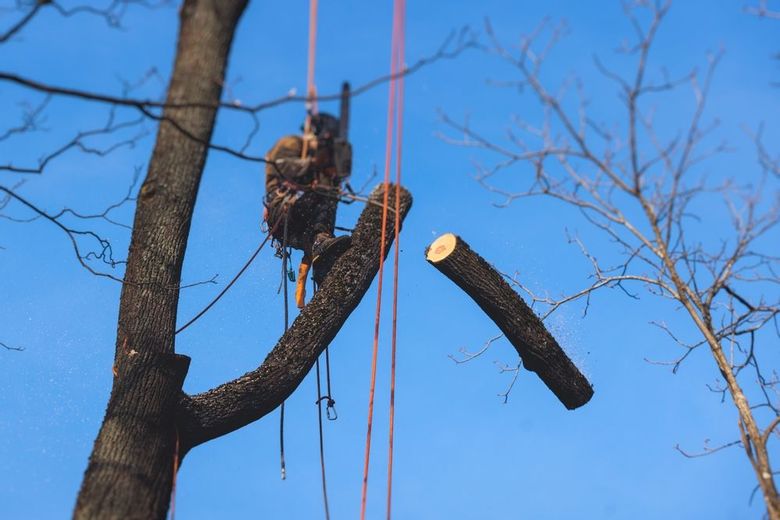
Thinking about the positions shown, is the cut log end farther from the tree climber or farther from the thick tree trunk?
the thick tree trunk

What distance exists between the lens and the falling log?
20.5 ft

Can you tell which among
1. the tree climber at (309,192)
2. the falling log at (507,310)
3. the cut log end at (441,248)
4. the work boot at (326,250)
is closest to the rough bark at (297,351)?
the work boot at (326,250)

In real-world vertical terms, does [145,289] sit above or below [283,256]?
below

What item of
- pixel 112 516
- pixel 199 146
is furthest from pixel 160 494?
pixel 199 146

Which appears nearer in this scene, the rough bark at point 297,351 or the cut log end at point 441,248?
the rough bark at point 297,351

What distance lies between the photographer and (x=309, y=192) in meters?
5.53

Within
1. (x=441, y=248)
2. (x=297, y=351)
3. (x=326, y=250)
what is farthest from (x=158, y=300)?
(x=441, y=248)

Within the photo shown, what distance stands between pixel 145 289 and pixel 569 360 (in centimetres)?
272

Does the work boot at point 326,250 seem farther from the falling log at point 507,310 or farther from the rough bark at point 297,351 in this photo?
the falling log at point 507,310

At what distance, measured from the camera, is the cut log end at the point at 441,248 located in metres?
6.24

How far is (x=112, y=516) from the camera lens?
4652mm

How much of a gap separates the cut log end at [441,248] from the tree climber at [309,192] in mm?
524

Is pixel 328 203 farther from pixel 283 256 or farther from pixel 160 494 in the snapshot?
pixel 160 494

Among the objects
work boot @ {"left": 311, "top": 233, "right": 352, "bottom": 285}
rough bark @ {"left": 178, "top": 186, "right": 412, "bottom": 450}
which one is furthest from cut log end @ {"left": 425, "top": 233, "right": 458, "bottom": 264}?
work boot @ {"left": 311, "top": 233, "right": 352, "bottom": 285}
